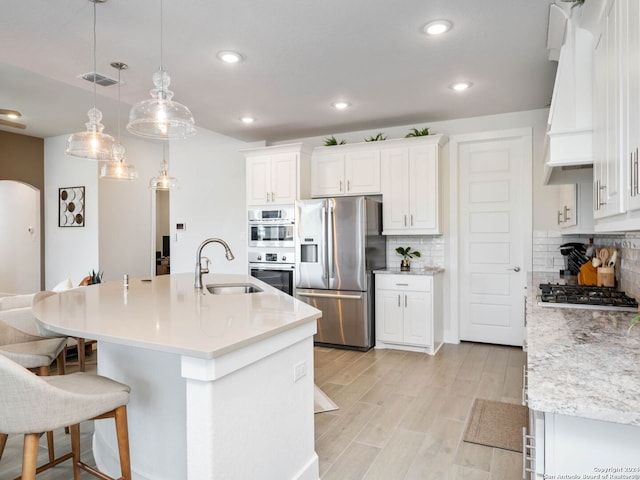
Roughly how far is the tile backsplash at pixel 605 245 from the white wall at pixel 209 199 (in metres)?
3.58

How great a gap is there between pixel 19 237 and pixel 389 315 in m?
5.95

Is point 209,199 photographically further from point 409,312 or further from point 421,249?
point 409,312

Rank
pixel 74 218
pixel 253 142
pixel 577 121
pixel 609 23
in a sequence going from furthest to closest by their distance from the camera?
pixel 74 218, pixel 253 142, pixel 577 121, pixel 609 23

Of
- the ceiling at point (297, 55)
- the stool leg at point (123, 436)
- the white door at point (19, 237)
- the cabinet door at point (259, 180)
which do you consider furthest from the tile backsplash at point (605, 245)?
the white door at point (19, 237)

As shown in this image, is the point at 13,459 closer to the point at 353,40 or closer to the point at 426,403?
the point at 426,403

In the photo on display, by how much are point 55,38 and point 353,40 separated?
6.55 ft

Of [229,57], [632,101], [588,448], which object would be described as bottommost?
[588,448]

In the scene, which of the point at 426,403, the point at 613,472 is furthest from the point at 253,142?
the point at 613,472

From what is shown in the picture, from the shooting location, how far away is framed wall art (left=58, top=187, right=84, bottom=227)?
263 inches

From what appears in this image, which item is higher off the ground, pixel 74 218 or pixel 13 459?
pixel 74 218

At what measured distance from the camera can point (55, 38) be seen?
113 inches

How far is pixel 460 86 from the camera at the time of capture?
12.6 feet

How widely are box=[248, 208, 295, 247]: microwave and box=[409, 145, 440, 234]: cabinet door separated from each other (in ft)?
4.64

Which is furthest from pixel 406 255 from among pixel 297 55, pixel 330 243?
pixel 297 55
